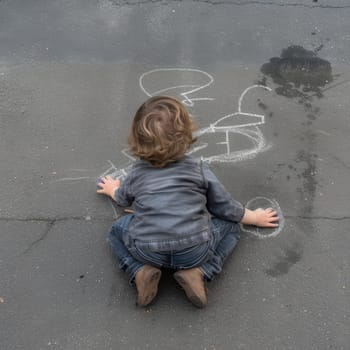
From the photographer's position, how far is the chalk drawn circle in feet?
7.96

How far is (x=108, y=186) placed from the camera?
257 centimetres

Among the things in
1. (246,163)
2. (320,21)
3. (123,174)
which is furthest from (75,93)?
(320,21)

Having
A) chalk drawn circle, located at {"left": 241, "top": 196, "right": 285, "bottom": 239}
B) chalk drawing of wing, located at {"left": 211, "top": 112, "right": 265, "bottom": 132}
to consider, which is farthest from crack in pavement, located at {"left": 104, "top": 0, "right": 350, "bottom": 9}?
chalk drawn circle, located at {"left": 241, "top": 196, "right": 285, "bottom": 239}

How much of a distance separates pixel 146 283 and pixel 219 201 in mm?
534

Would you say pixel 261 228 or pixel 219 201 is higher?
pixel 219 201

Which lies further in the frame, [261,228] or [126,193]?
[261,228]

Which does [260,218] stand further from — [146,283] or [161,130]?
[161,130]

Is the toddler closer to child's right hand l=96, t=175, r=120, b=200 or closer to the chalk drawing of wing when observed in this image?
child's right hand l=96, t=175, r=120, b=200

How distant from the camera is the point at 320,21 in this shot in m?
3.75

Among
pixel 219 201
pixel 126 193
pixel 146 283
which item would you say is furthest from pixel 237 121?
pixel 146 283

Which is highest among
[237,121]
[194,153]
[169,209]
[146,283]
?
[169,209]

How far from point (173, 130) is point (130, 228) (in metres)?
0.58

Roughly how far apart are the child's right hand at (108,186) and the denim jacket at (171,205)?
1.59 ft

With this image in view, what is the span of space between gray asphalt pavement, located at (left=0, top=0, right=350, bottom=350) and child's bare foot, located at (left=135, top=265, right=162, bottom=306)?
0.09m
